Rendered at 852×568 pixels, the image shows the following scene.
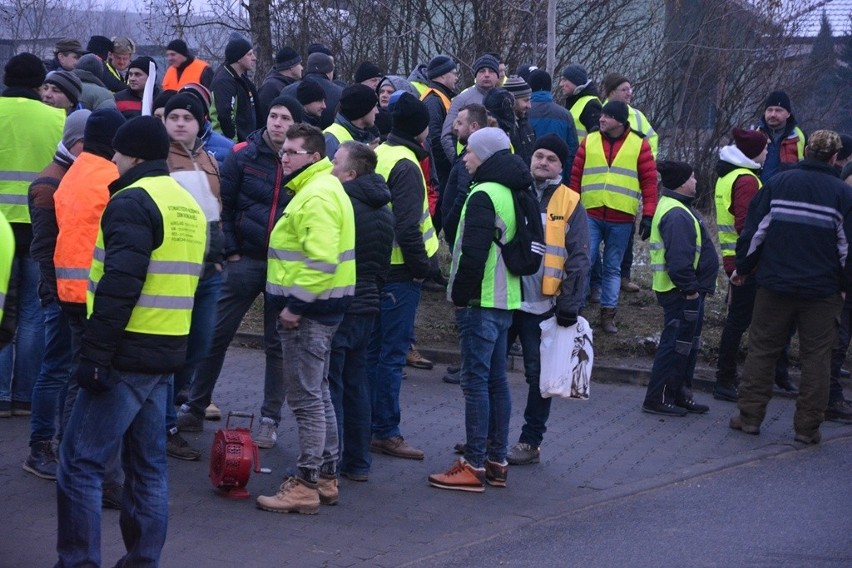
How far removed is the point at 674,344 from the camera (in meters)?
9.62

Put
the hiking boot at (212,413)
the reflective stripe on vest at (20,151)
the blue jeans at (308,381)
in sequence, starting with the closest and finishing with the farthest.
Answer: the blue jeans at (308,381), the reflective stripe on vest at (20,151), the hiking boot at (212,413)

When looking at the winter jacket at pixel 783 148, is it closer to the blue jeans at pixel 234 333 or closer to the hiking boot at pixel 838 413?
the hiking boot at pixel 838 413

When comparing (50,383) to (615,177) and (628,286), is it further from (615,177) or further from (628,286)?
(628,286)

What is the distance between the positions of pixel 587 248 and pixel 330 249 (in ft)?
6.85

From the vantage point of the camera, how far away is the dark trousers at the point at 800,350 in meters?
8.99

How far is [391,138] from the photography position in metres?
8.15

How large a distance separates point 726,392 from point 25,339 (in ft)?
18.8

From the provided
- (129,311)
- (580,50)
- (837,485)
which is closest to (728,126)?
(580,50)

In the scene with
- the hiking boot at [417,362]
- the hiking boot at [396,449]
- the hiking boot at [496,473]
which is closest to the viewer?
the hiking boot at [496,473]

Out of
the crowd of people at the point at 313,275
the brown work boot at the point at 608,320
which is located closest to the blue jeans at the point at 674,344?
the crowd of people at the point at 313,275

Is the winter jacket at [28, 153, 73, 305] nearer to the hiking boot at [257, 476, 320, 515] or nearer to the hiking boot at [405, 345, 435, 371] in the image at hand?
the hiking boot at [257, 476, 320, 515]

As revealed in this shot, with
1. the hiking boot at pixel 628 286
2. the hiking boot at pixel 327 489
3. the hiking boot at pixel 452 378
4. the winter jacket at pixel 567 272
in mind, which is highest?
the winter jacket at pixel 567 272

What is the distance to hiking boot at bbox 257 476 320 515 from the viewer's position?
690cm

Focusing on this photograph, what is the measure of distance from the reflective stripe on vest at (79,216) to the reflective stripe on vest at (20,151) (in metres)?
1.50
